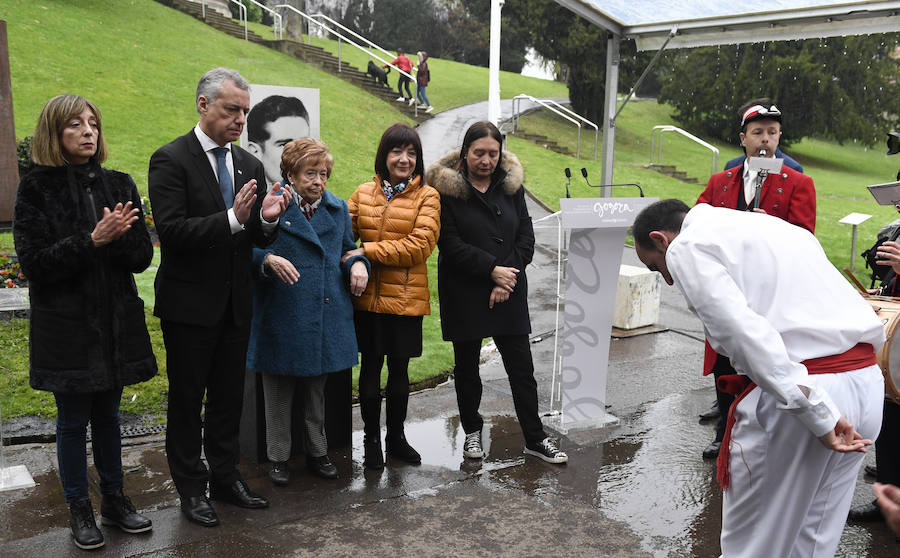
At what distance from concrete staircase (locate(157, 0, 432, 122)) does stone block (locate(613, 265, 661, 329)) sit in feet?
59.7

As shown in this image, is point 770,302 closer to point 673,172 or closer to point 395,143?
point 395,143

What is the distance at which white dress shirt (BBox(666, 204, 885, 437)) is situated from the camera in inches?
101

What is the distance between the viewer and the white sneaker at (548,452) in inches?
189

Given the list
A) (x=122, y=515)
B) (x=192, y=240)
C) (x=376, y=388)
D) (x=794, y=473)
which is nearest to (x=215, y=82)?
(x=192, y=240)

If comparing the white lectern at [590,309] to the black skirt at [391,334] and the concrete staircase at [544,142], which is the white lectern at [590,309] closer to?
the black skirt at [391,334]

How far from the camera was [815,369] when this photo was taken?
2.71 m

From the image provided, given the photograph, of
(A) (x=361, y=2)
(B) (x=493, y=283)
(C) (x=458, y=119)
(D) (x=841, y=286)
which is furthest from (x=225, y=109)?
(A) (x=361, y=2)

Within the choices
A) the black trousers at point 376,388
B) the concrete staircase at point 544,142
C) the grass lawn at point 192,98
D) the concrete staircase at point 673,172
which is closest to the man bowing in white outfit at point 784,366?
the black trousers at point 376,388

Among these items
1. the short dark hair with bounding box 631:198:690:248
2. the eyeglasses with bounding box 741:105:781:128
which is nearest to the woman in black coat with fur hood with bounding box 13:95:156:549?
the short dark hair with bounding box 631:198:690:248

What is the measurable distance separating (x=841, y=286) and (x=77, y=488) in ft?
10.8

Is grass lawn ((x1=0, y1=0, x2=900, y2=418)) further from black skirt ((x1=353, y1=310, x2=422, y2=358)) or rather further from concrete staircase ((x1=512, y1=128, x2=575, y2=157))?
black skirt ((x1=353, y1=310, x2=422, y2=358))

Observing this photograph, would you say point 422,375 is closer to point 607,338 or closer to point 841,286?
point 607,338

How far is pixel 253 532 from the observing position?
3807 mm

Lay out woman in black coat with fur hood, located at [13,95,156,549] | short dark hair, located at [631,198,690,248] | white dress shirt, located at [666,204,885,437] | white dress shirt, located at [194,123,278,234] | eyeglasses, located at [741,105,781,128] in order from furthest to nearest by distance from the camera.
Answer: eyeglasses, located at [741,105,781,128] → white dress shirt, located at [194,123,278,234] → woman in black coat with fur hood, located at [13,95,156,549] → short dark hair, located at [631,198,690,248] → white dress shirt, located at [666,204,885,437]
